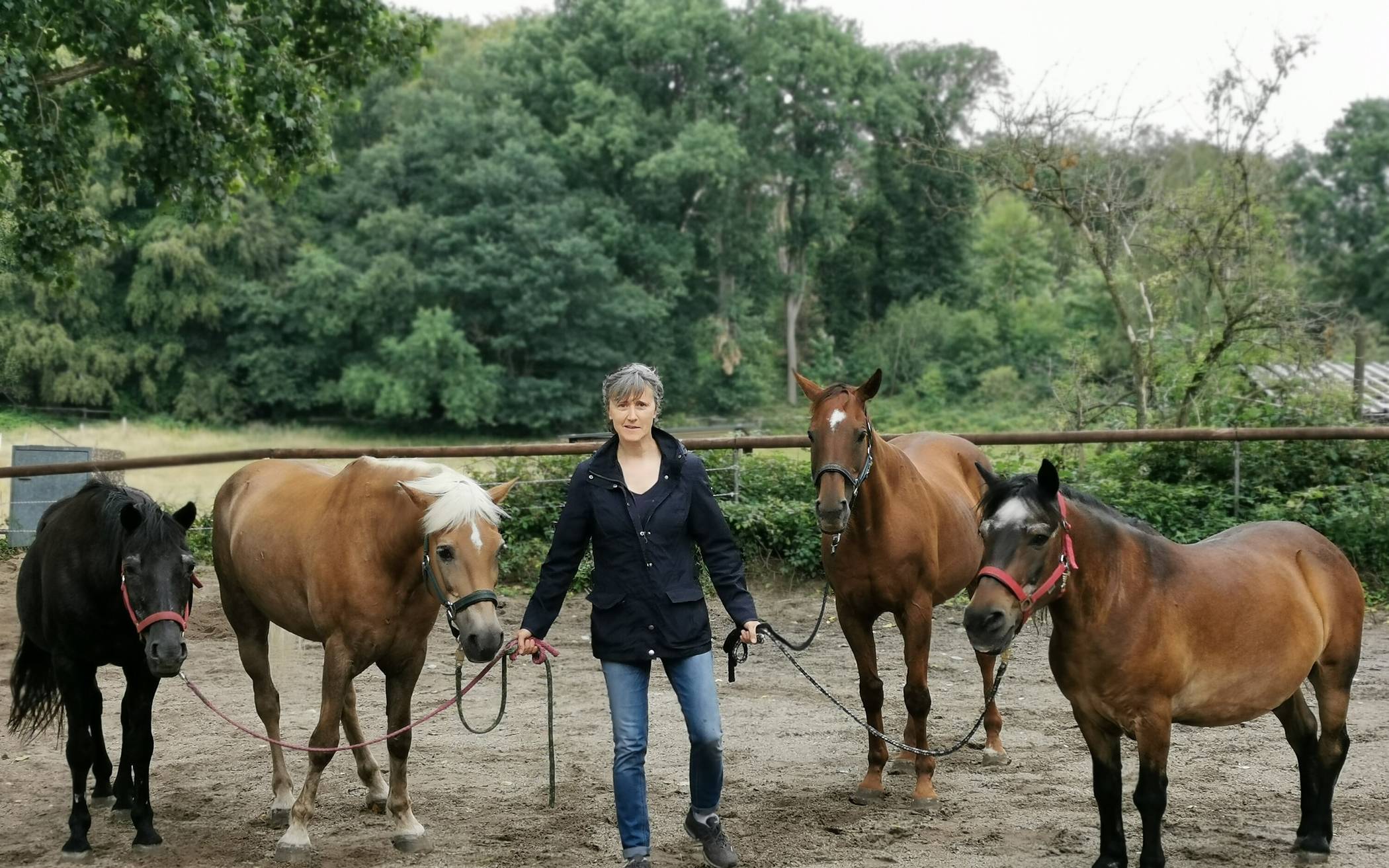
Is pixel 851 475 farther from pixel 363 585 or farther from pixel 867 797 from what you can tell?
pixel 363 585

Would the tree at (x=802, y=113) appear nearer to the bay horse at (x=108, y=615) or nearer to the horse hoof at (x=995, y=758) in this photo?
the horse hoof at (x=995, y=758)

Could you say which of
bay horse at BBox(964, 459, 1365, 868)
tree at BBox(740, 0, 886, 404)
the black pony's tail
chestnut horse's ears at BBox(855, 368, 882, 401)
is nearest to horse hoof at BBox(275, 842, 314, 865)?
the black pony's tail

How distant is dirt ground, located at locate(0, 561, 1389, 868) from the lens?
434cm

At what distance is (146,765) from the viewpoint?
4504mm

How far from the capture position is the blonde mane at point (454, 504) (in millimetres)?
4020

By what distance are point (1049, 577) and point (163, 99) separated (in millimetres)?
8663

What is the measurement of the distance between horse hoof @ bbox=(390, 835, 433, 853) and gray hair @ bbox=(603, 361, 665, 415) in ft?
5.74

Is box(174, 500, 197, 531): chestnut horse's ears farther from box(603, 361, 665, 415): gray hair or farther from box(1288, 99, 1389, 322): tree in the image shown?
box(1288, 99, 1389, 322): tree

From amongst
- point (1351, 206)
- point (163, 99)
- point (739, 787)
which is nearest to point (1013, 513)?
point (739, 787)

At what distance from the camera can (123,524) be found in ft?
14.1

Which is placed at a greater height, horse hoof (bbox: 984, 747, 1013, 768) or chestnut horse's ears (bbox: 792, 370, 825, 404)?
chestnut horse's ears (bbox: 792, 370, 825, 404)

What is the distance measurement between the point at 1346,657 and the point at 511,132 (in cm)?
3625

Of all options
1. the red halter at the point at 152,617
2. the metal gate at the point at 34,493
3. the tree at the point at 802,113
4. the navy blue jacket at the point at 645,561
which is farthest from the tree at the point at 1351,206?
the red halter at the point at 152,617

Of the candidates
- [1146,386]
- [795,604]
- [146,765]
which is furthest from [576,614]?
[1146,386]
